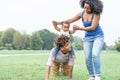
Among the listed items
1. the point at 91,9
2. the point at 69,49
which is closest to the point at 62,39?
the point at 69,49

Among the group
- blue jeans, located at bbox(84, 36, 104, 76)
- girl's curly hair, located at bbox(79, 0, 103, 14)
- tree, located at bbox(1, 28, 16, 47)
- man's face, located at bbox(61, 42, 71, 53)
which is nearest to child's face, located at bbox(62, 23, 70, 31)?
man's face, located at bbox(61, 42, 71, 53)

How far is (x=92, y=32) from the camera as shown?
8.20m

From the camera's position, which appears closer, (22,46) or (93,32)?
(93,32)

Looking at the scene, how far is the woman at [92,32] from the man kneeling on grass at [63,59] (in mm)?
381

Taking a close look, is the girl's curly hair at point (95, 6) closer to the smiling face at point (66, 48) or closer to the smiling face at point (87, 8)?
the smiling face at point (87, 8)

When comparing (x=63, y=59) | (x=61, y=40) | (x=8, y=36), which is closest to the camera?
(x=61, y=40)

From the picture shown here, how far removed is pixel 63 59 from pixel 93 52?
1.01 metres

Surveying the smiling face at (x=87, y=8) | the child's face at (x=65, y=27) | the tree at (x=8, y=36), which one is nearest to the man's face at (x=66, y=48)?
the child's face at (x=65, y=27)

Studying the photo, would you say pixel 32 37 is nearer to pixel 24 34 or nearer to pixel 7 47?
pixel 24 34

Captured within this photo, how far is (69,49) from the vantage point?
8367 millimetres

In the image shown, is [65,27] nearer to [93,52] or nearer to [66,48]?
Result: [66,48]

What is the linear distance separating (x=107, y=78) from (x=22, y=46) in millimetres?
89553

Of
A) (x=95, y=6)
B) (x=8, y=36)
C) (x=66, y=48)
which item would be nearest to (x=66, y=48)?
(x=66, y=48)

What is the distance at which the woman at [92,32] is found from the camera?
800cm
